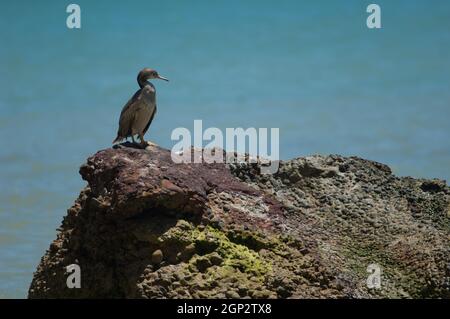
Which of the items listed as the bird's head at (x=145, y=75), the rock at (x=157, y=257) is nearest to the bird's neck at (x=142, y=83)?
the bird's head at (x=145, y=75)

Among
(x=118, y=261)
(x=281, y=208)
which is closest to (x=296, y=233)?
(x=281, y=208)

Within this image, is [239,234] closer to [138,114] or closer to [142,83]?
[138,114]

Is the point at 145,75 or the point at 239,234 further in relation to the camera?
the point at 145,75

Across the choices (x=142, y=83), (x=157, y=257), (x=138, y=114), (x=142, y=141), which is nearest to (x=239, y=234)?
(x=157, y=257)

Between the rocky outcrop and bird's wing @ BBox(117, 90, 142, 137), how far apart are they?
7.85ft

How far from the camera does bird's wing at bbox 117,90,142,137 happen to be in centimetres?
1598

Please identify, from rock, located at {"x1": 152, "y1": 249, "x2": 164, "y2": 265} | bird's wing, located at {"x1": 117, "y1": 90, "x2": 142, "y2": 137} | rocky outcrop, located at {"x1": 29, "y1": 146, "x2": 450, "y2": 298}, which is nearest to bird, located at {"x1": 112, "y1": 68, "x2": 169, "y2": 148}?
bird's wing, located at {"x1": 117, "y1": 90, "x2": 142, "y2": 137}

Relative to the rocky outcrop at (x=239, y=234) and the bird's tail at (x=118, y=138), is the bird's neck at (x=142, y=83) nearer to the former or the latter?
the bird's tail at (x=118, y=138)

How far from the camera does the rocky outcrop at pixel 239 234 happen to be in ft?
39.1

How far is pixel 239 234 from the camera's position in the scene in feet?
40.7

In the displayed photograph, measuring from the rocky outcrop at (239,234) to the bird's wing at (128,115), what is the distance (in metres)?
2.39

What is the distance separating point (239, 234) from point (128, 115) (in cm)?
440

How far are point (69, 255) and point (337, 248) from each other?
12.3ft
